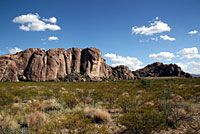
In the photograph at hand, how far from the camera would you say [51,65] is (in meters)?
71.9

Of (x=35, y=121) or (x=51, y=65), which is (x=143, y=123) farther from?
(x=51, y=65)

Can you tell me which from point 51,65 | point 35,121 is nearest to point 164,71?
point 51,65

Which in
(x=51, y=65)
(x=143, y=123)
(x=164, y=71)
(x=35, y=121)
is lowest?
(x=35, y=121)

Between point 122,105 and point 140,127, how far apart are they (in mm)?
3768

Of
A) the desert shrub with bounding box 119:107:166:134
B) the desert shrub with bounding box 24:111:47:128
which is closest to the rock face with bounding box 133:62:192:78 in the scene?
the desert shrub with bounding box 119:107:166:134

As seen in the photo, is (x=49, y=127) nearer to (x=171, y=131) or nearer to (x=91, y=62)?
(x=171, y=131)

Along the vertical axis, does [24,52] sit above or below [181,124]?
above

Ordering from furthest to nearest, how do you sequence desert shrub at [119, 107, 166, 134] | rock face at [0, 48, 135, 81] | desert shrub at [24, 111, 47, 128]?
rock face at [0, 48, 135, 81] < desert shrub at [24, 111, 47, 128] < desert shrub at [119, 107, 166, 134]

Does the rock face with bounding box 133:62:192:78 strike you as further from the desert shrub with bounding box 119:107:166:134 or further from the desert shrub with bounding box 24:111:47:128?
the desert shrub with bounding box 24:111:47:128

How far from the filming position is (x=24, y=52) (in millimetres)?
74250

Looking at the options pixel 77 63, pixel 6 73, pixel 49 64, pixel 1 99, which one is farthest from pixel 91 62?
pixel 1 99

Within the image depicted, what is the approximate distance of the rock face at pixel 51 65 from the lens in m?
65.6

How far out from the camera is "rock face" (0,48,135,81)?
65.6 m

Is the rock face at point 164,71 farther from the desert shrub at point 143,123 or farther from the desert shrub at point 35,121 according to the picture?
the desert shrub at point 35,121
